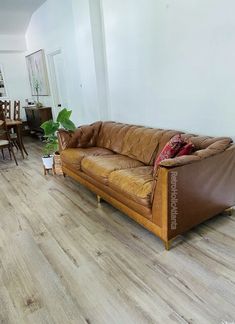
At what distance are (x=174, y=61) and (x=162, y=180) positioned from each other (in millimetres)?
1604

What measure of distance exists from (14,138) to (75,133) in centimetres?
221

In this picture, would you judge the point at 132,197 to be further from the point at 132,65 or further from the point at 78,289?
the point at 132,65

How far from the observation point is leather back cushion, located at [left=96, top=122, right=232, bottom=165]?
2381 mm

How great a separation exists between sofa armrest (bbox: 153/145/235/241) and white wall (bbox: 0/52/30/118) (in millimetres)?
6357

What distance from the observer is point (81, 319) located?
4.82 feet

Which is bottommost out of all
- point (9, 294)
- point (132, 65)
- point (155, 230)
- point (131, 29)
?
point (9, 294)

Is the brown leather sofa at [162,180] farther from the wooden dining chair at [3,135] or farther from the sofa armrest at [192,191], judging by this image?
the wooden dining chair at [3,135]

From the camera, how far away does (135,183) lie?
219cm

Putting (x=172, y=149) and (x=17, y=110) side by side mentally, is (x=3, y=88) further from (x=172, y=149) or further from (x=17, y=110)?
(x=172, y=149)

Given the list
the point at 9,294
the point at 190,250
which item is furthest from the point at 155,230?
the point at 9,294

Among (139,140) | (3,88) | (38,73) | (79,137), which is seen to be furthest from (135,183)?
(3,88)

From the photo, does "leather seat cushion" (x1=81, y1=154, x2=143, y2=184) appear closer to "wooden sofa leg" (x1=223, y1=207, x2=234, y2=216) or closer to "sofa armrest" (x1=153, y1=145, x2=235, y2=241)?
"sofa armrest" (x1=153, y1=145, x2=235, y2=241)

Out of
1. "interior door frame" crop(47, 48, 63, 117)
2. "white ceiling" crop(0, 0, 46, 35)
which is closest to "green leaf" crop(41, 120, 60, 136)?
"interior door frame" crop(47, 48, 63, 117)

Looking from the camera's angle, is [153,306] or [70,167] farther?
[70,167]
